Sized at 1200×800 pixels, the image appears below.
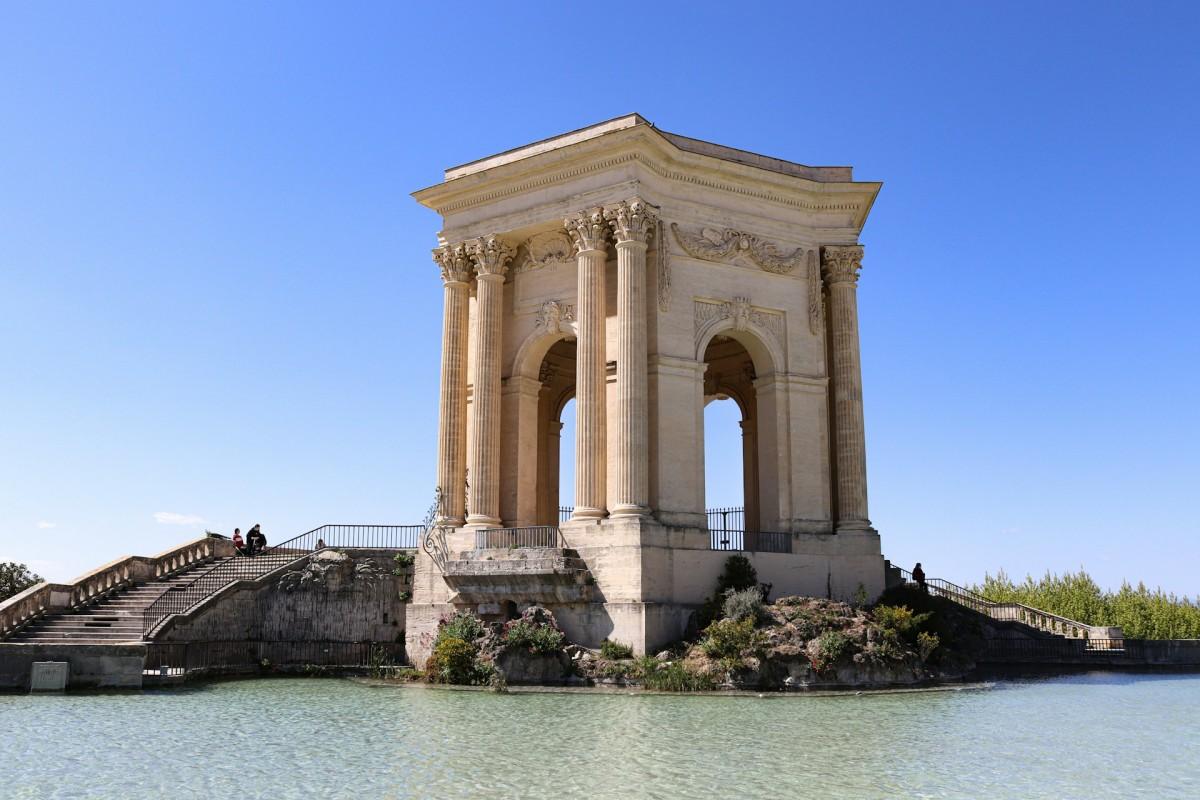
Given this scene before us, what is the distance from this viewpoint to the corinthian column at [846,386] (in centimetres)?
2994

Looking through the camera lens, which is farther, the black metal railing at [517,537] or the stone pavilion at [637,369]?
the black metal railing at [517,537]

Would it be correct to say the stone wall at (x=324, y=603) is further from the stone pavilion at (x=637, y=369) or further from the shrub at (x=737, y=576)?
the shrub at (x=737, y=576)

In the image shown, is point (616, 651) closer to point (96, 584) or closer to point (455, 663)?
point (455, 663)

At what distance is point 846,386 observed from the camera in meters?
30.6

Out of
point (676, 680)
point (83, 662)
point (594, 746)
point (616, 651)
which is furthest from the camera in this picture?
point (616, 651)

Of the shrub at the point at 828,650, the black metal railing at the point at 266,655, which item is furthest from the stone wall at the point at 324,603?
the shrub at the point at 828,650

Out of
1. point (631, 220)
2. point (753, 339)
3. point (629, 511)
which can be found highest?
point (631, 220)

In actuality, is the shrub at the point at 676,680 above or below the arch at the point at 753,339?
below

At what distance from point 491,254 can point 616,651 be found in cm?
1202

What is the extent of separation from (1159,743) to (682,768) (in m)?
7.42

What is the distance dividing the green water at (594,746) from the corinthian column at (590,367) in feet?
20.0

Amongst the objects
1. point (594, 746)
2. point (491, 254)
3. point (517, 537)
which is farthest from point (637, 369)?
point (594, 746)

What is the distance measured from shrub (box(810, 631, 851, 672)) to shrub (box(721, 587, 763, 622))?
1.66 m

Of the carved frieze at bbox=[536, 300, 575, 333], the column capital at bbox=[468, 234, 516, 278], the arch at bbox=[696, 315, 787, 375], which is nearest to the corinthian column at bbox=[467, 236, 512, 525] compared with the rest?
the column capital at bbox=[468, 234, 516, 278]
